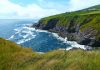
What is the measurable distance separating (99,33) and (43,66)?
417ft

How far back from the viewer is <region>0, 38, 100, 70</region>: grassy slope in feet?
41.6

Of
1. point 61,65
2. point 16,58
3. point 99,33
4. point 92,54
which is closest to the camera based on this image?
point 61,65

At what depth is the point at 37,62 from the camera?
15297 mm

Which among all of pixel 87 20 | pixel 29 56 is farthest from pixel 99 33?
pixel 29 56

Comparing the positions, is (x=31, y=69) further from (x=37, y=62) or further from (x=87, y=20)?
(x=87, y=20)

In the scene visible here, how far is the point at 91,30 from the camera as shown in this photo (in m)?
148

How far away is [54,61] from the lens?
14266 millimetres

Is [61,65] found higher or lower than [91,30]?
higher

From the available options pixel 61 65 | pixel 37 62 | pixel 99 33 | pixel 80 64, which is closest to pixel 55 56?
pixel 37 62

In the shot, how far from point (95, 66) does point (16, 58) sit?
649 cm

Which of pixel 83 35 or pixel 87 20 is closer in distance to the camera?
pixel 83 35

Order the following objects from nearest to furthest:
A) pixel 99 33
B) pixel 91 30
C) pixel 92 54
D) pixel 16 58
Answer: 1. pixel 92 54
2. pixel 16 58
3. pixel 99 33
4. pixel 91 30

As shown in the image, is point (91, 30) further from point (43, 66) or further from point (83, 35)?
point (43, 66)

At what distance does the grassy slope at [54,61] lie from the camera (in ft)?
41.6
